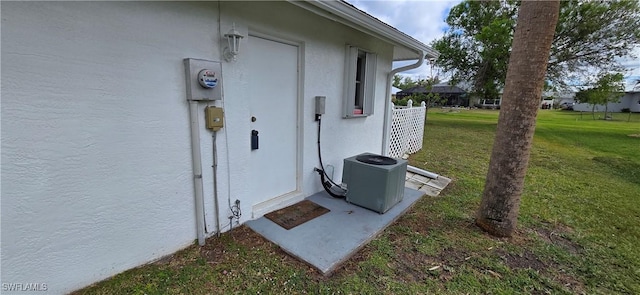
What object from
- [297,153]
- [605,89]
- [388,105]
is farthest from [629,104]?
[297,153]

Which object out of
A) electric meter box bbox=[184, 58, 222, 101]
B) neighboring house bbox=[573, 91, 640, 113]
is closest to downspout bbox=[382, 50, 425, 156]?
electric meter box bbox=[184, 58, 222, 101]

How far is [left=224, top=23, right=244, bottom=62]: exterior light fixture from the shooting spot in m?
2.54

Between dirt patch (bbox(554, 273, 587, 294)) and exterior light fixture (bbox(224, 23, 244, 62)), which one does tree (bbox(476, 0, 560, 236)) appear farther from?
exterior light fixture (bbox(224, 23, 244, 62))

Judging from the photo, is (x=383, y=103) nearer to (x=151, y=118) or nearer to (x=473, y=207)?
(x=473, y=207)

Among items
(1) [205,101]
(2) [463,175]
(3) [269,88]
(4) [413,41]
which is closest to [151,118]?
(1) [205,101]

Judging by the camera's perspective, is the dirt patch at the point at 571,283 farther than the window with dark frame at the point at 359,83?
No

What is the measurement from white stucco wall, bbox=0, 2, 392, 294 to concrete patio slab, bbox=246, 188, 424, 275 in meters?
0.68

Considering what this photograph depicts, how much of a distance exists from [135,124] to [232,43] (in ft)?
3.67

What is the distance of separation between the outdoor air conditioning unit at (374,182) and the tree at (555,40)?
12.3m

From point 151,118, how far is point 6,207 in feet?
3.33

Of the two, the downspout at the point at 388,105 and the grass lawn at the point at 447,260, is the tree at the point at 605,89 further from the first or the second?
the downspout at the point at 388,105

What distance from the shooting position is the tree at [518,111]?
2.63m

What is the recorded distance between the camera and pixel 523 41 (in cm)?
270

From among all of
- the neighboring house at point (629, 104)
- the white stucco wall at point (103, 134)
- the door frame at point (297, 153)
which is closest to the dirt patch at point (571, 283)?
the door frame at point (297, 153)
